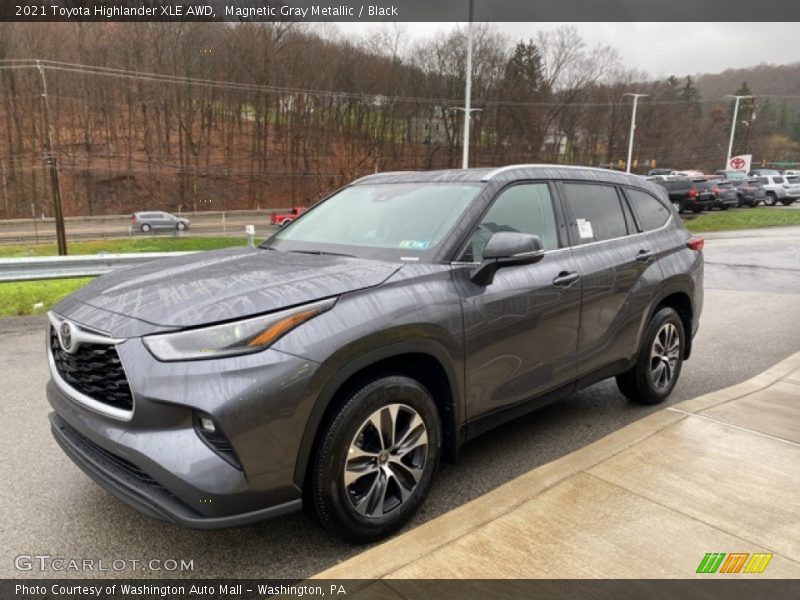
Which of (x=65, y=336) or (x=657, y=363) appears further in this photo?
(x=657, y=363)

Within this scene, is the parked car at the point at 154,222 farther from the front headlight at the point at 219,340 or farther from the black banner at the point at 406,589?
the front headlight at the point at 219,340

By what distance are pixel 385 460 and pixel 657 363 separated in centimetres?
280

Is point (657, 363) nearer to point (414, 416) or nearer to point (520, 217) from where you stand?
point (520, 217)

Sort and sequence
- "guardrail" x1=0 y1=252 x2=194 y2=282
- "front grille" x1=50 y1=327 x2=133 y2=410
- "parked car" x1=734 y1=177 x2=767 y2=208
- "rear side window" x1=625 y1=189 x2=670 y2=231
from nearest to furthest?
1. "front grille" x1=50 y1=327 x2=133 y2=410
2. "rear side window" x1=625 y1=189 x2=670 y2=231
3. "guardrail" x1=0 y1=252 x2=194 y2=282
4. "parked car" x1=734 y1=177 x2=767 y2=208

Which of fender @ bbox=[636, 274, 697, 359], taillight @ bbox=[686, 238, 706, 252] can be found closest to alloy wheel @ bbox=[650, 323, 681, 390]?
fender @ bbox=[636, 274, 697, 359]

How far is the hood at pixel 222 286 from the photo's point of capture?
242 centimetres

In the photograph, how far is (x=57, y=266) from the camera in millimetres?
8438

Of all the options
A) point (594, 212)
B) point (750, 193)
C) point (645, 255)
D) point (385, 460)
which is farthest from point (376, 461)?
point (750, 193)

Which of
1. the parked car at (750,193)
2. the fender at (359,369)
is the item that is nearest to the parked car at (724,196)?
the parked car at (750,193)

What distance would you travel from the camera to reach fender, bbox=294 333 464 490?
2398mm

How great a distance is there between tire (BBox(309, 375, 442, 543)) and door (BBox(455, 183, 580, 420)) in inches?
14.3

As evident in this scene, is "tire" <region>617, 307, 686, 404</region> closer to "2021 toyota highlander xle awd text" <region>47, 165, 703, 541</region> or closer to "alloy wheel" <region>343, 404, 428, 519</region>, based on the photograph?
"2021 toyota highlander xle awd text" <region>47, 165, 703, 541</region>

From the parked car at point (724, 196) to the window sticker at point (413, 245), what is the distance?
3368cm

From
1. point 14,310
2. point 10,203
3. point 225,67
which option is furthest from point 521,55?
point 14,310
